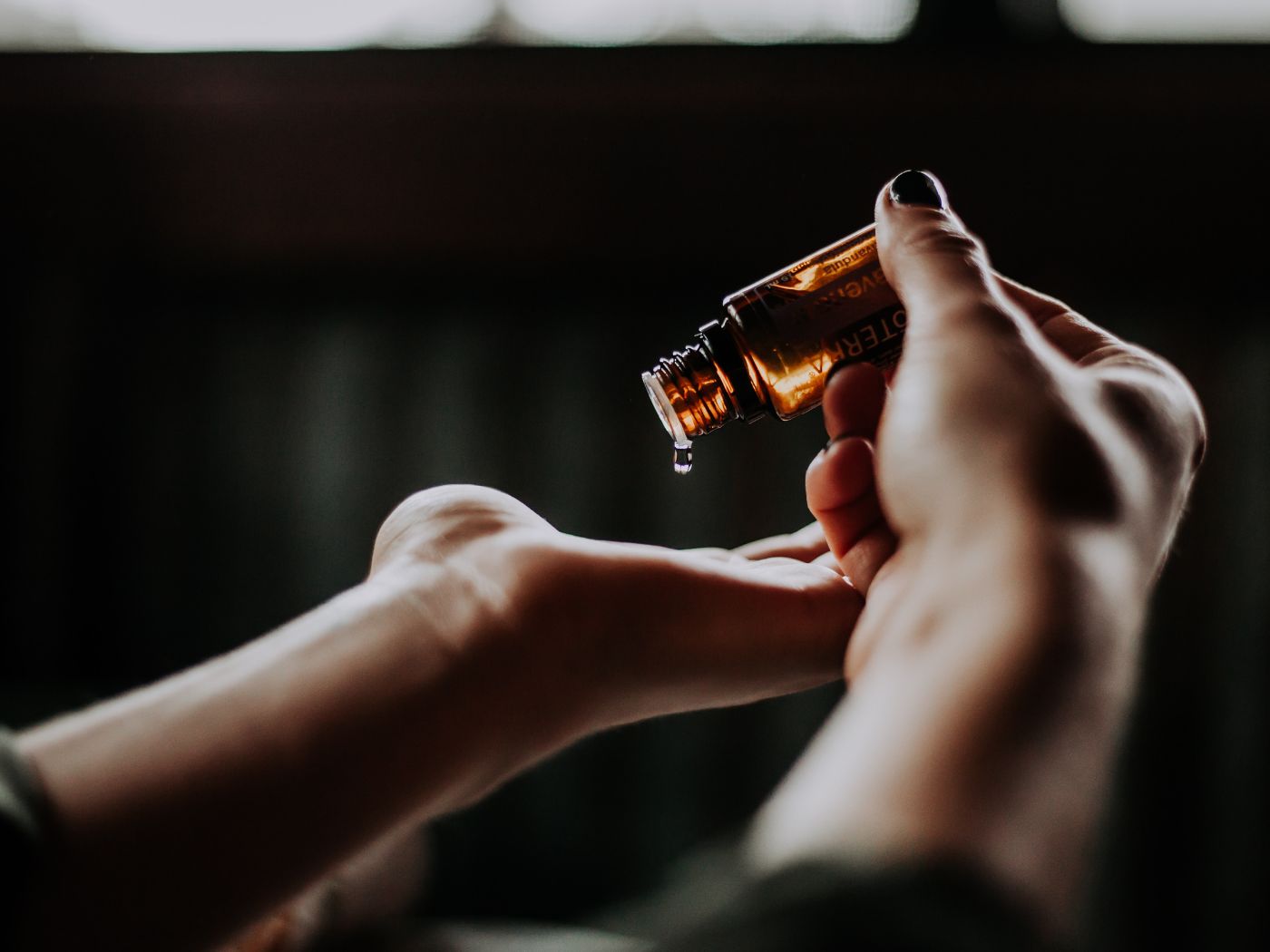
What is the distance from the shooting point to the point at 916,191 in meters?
0.67

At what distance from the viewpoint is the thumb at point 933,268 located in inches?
22.4

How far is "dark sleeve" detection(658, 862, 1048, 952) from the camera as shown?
0.75 ft

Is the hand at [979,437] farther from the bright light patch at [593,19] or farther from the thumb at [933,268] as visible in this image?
the bright light patch at [593,19]

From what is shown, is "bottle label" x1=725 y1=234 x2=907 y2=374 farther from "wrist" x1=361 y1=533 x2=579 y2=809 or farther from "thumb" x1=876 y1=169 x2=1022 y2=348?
"wrist" x1=361 y1=533 x2=579 y2=809

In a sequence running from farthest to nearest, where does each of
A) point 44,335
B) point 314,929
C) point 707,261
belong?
point 44,335
point 707,261
point 314,929

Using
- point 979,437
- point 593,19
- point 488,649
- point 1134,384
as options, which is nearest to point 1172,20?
point 593,19

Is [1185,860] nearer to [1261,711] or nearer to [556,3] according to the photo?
[1261,711]

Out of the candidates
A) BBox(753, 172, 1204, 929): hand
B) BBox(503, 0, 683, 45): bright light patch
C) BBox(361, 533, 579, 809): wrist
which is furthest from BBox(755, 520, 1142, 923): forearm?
BBox(503, 0, 683, 45): bright light patch

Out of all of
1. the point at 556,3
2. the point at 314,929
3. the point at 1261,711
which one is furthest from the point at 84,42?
the point at 1261,711

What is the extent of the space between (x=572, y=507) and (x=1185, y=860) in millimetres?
1125

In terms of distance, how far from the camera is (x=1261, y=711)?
1.52m

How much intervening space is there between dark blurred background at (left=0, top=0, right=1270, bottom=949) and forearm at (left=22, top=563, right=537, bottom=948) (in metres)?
1.06

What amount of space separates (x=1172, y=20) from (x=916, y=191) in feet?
3.61

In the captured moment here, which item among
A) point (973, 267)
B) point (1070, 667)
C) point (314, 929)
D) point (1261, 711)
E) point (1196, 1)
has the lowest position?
point (1261, 711)
